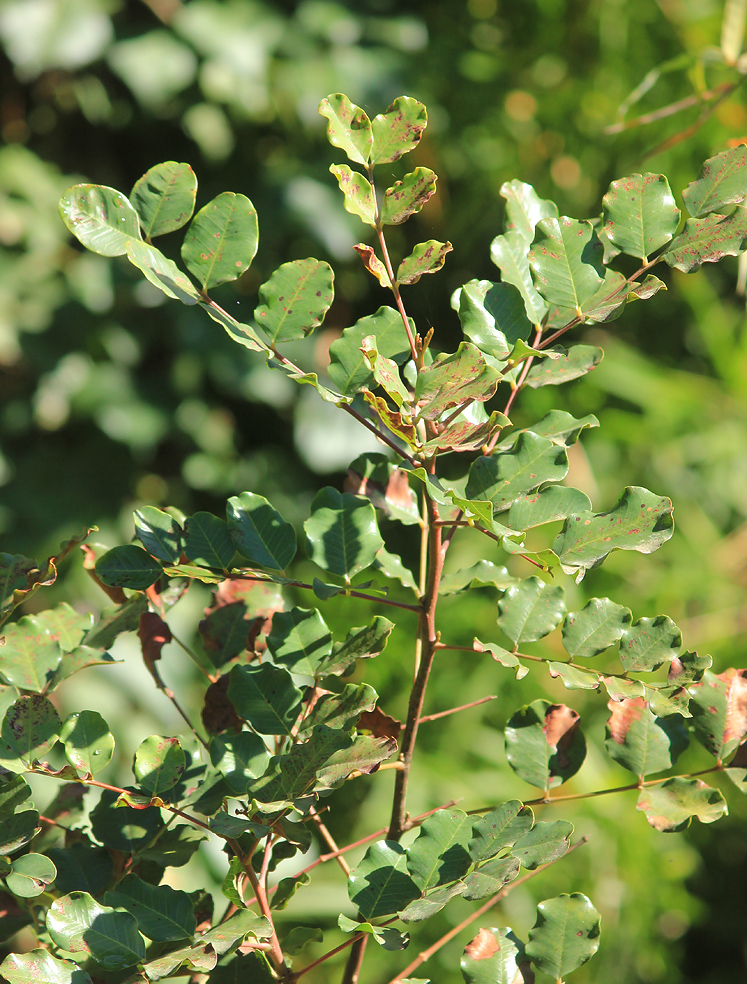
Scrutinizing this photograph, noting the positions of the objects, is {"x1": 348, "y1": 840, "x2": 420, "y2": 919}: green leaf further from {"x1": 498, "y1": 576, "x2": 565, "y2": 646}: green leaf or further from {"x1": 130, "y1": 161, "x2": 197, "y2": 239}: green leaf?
{"x1": 130, "y1": 161, "x2": 197, "y2": 239}: green leaf

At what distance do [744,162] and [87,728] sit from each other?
283 mm

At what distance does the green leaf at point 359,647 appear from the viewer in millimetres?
281

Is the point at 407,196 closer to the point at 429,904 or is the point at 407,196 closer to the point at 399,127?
the point at 399,127

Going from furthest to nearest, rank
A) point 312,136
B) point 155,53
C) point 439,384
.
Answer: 1. point 312,136
2. point 155,53
3. point 439,384

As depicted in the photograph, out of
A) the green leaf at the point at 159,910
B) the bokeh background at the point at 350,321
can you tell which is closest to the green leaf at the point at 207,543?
the green leaf at the point at 159,910

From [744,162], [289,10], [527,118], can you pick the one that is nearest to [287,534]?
[744,162]

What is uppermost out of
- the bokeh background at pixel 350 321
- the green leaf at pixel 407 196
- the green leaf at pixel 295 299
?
the green leaf at pixel 407 196

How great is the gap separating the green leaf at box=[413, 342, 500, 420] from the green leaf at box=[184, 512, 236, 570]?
0.10 meters

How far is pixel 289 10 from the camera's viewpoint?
1120mm

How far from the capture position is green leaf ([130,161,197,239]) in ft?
0.93

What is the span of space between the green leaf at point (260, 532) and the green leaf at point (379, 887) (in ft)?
0.34

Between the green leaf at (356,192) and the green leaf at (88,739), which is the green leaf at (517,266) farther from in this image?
the green leaf at (88,739)

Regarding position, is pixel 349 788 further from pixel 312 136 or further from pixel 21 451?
pixel 312 136

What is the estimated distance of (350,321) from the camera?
1296mm
